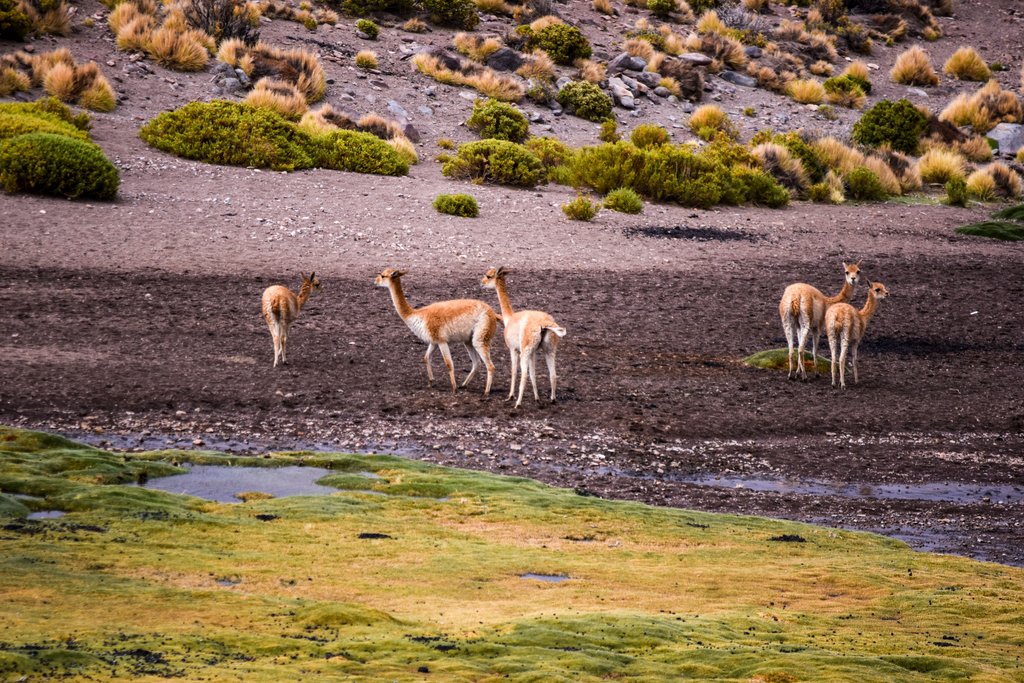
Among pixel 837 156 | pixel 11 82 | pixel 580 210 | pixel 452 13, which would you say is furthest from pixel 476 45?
pixel 580 210

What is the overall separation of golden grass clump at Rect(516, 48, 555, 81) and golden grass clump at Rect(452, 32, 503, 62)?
1.42 meters

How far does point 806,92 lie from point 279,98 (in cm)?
2341

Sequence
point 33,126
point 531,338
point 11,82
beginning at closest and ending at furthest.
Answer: point 531,338 → point 33,126 → point 11,82

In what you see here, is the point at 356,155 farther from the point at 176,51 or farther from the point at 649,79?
the point at 649,79

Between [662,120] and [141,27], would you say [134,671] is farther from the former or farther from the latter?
[662,120]

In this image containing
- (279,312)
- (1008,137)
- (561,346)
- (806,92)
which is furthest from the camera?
(806,92)

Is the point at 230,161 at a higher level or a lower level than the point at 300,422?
higher

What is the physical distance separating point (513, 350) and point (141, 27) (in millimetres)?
26121

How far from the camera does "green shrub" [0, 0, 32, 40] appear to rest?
34.2 metres

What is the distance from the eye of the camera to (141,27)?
121ft

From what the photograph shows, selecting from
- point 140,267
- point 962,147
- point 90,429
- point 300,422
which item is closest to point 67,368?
point 90,429

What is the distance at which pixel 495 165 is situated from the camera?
29391mm

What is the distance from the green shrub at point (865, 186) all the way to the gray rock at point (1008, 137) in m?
12.1

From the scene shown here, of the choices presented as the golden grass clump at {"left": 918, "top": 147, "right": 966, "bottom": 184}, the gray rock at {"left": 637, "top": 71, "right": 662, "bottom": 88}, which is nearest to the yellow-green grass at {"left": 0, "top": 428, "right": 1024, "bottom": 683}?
the golden grass clump at {"left": 918, "top": 147, "right": 966, "bottom": 184}
